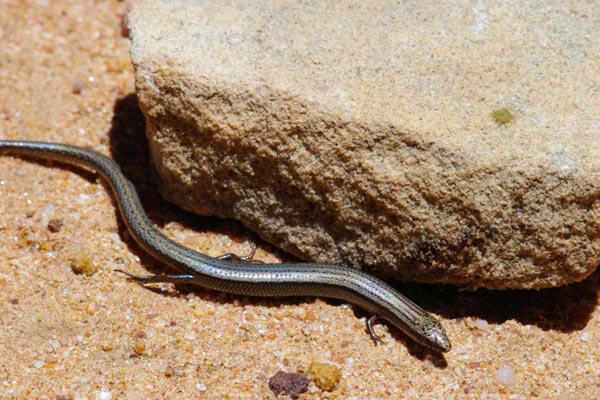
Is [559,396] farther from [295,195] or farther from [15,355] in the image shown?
[15,355]

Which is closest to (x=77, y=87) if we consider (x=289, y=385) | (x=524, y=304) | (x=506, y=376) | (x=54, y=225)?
(x=54, y=225)

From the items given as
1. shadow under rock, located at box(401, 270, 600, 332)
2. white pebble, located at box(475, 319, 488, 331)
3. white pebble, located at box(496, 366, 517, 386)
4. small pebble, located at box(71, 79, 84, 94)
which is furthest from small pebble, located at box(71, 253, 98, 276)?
white pebble, located at box(496, 366, 517, 386)

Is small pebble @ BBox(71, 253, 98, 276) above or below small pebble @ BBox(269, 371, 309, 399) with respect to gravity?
below

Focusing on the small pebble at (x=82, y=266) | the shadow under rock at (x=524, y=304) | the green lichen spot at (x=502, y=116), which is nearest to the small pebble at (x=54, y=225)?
the small pebble at (x=82, y=266)

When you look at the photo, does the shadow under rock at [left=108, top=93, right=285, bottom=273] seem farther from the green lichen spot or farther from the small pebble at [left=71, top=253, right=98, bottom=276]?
the green lichen spot

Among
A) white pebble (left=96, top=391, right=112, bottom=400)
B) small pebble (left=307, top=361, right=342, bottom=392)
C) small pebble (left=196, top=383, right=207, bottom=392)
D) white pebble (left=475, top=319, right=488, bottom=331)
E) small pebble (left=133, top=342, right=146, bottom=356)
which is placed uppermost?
white pebble (left=475, top=319, right=488, bottom=331)

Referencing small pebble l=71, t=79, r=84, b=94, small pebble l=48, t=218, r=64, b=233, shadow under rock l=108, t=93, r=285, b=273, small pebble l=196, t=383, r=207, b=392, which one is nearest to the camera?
small pebble l=196, t=383, r=207, b=392

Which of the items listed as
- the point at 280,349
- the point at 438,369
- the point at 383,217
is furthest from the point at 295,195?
the point at 438,369
